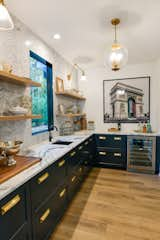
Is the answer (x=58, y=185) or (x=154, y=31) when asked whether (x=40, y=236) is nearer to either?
(x=58, y=185)

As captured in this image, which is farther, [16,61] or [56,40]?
[56,40]

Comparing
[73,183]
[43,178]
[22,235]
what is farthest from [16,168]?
[73,183]

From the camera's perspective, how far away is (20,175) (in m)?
1.26

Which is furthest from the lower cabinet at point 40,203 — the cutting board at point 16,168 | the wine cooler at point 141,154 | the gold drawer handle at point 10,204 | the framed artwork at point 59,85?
the wine cooler at point 141,154

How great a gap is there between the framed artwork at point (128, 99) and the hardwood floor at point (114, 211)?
1.62 metres

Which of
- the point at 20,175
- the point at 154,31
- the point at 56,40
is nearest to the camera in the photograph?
the point at 20,175

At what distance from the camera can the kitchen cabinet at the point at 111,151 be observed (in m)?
3.42

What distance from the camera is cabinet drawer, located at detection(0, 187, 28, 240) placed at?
0.99 metres

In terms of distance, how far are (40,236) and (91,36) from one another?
2806mm

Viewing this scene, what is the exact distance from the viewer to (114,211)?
205 centimetres

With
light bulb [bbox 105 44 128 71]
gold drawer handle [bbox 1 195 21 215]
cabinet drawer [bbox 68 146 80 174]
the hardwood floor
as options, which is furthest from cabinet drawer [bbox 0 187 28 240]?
light bulb [bbox 105 44 128 71]

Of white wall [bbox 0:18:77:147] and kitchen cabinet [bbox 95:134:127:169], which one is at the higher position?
white wall [bbox 0:18:77:147]

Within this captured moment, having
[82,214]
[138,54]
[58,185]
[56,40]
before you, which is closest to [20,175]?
[58,185]

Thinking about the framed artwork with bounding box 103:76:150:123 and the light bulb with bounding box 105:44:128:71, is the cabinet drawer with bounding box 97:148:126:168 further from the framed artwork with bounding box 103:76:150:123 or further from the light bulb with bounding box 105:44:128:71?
the light bulb with bounding box 105:44:128:71
